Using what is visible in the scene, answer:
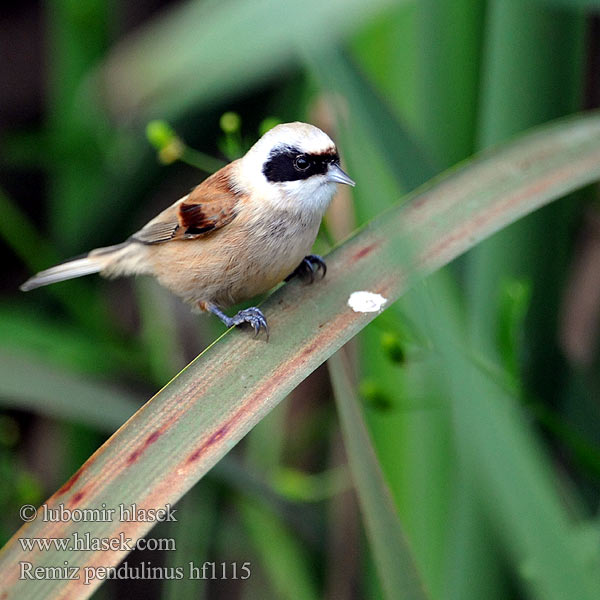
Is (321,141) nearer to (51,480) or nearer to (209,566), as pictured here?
(209,566)

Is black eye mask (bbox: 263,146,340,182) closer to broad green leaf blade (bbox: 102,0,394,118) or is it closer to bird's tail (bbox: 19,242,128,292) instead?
broad green leaf blade (bbox: 102,0,394,118)

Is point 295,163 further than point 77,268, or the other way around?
point 77,268

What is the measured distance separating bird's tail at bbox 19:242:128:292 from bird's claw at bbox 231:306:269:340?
0.87m

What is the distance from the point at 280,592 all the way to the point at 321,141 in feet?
5.16

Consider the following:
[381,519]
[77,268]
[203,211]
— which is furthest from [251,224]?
[381,519]

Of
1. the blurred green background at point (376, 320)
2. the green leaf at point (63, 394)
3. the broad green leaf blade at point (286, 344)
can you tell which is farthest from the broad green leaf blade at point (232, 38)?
the green leaf at point (63, 394)

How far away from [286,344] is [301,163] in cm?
62

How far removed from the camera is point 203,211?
6.76 ft

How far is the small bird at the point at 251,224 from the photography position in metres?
1.83

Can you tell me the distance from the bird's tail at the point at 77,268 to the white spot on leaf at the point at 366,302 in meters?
1.09

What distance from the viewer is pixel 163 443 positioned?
117cm

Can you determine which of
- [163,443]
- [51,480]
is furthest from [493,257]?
[51,480]

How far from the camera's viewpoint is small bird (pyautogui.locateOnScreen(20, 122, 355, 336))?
1.83 meters

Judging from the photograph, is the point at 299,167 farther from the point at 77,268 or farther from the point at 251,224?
the point at 77,268
